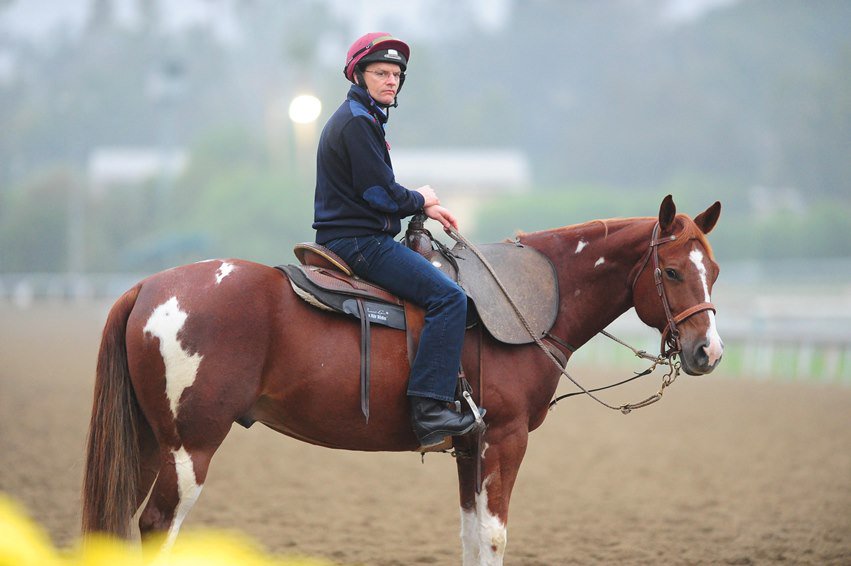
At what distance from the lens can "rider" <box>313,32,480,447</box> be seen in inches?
205

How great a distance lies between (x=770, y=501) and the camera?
31.6 feet

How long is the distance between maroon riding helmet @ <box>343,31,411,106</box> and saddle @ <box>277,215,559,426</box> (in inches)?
34.6

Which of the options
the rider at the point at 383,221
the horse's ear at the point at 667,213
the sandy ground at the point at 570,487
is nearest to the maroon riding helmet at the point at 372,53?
the rider at the point at 383,221

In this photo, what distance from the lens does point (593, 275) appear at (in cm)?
576

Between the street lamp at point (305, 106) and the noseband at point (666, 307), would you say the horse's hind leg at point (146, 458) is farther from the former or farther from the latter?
the street lamp at point (305, 106)

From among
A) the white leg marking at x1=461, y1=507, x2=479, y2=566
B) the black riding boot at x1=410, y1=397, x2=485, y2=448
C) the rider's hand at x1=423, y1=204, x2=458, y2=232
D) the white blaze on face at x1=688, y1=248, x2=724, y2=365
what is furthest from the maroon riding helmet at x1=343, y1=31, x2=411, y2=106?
the white leg marking at x1=461, y1=507, x2=479, y2=566

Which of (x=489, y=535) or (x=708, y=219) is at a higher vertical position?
(x=708, y=219)

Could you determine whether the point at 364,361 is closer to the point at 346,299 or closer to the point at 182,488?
the point at 346,299

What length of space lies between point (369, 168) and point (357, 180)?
9cm

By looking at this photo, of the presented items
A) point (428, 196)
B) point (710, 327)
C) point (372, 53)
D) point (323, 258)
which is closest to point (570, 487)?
point (710, 327)

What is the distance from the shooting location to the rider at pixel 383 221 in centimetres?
522

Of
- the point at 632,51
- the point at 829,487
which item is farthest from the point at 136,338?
the point at 632,51

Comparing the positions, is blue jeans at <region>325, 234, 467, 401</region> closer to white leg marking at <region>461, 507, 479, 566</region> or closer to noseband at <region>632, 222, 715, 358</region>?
white leg marking at <region>461, 507, 479, 566</region>

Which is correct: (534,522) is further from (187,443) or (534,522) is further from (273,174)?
(273,174)
